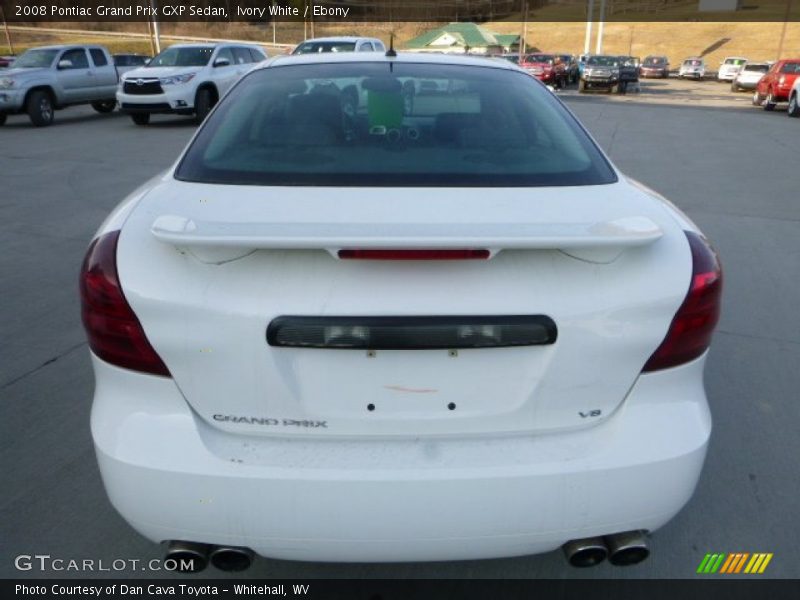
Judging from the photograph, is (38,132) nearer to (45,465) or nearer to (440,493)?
(45,465)

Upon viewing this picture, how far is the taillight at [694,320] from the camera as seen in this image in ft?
6.31

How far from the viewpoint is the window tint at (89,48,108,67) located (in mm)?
18000

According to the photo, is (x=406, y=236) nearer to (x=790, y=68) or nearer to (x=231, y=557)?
(x=231, y=557)

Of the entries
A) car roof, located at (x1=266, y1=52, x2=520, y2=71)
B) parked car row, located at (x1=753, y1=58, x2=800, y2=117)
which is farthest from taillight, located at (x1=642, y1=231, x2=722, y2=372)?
parked car row, located at (x1=753, y1=58, x2=800, y2=117)

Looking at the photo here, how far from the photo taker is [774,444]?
3229 mm

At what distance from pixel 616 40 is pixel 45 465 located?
80.5m

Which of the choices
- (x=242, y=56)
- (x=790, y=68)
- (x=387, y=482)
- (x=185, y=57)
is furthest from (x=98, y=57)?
(x=790, y=68)

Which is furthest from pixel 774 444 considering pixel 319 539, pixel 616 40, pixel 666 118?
pixel 616 40

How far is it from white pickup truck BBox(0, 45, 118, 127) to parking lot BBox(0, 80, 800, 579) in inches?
258

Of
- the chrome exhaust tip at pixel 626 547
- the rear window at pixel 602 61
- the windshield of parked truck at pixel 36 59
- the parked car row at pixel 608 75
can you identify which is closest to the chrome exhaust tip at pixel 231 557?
the chrome exhaust tip at pixel 626 547

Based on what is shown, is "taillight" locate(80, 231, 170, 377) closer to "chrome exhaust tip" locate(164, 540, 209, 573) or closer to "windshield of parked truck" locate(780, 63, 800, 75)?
"chrome exhaust tip" locate(164, 540, 209, 573)

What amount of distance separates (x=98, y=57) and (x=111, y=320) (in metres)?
18.8

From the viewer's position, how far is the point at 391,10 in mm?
86938

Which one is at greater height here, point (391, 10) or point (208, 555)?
point (391, 10)
